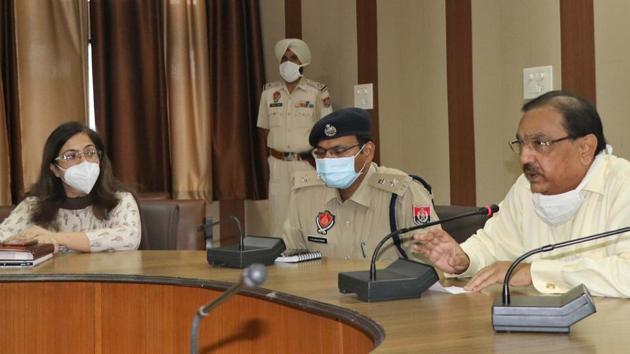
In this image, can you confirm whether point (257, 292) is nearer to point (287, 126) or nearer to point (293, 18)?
point (287, 126)

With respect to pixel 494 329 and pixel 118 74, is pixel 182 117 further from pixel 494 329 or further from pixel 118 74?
pixel 494 329

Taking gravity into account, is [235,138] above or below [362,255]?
above

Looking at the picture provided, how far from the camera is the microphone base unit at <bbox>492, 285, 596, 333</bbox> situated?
5.58 ft

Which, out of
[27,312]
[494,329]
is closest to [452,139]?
[27,312]

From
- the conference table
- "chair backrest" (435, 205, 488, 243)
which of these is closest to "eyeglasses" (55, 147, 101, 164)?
the conference table

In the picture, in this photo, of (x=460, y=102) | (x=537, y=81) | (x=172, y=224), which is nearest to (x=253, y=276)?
(x=172, y=224)

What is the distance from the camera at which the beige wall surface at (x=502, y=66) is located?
3.88 metres

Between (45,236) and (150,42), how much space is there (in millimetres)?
2336

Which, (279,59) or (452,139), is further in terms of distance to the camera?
(279,59)

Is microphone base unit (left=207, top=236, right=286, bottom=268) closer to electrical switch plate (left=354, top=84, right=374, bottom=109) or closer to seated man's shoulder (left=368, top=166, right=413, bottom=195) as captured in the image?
seated man's shoulder (left=368, top=166, right=413, bottom=195)

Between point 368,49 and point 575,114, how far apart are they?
114 inches

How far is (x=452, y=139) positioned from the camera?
4.49 metres

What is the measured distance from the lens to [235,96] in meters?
5.72

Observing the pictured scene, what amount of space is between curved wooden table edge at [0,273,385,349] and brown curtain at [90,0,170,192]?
2.64 meters
